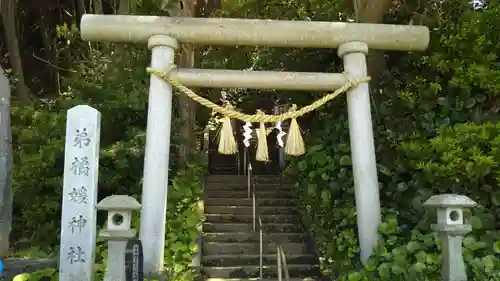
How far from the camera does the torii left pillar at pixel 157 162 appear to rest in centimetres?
507

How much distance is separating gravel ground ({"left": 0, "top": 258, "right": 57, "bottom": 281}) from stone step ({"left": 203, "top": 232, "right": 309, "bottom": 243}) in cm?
270

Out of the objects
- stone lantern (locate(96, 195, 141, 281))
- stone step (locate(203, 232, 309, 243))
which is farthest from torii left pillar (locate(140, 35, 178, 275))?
stone step (locate(203, 232, 309, 243))

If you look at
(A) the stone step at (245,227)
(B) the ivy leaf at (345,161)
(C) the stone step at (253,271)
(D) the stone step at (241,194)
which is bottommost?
(C) the stone step at (253,271)

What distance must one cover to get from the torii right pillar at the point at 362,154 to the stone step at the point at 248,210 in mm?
3462

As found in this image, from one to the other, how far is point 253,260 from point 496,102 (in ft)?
13.0

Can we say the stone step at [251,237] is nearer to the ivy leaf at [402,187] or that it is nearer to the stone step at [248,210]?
the stone step at [248,210]

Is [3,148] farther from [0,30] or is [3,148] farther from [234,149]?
[0,30]

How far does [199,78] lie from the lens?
5465 mm

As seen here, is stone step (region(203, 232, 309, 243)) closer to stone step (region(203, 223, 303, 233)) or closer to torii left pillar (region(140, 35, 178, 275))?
stone step (region(203, 223, 303, 233))

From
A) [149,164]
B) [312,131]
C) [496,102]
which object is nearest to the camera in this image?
[149,164]

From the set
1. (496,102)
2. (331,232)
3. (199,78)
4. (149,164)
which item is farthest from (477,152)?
(149,164)

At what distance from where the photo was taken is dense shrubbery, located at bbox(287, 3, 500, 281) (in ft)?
15.8

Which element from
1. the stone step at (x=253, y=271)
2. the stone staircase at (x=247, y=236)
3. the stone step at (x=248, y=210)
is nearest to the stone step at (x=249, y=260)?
the stone staircase at (x=247, y=236)

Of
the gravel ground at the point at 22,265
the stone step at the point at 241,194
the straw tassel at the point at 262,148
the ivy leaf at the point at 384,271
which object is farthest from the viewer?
the stone step at the point at 241,194
